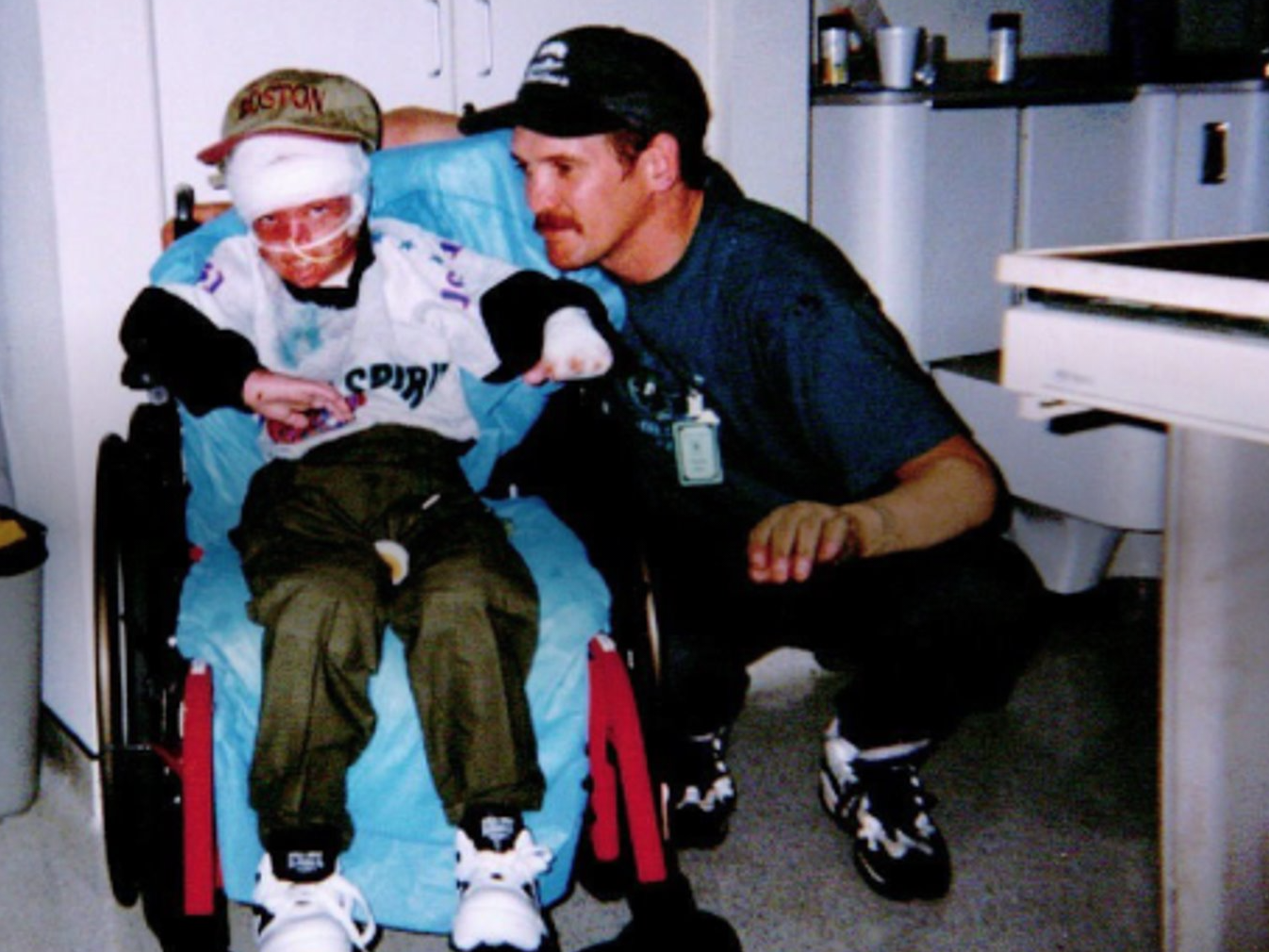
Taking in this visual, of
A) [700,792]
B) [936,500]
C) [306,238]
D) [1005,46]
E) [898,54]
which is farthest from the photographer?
[1005,46]

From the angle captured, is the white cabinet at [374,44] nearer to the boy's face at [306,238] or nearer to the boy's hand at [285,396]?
the boy's face at [306,238]

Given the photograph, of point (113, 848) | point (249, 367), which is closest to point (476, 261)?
point (249, 367)

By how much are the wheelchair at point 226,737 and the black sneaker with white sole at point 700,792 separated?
0.86 ft

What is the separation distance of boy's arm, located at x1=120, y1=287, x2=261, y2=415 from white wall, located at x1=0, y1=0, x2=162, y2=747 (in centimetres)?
32

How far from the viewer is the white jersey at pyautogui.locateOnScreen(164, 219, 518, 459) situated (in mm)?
1678

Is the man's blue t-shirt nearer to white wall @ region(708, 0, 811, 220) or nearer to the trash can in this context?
white wall @ region(708, 0, 811, 220)

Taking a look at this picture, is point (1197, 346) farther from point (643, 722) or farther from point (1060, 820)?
point (1060, 820)

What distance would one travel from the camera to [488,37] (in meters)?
2.18

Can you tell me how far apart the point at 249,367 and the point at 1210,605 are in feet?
3.34

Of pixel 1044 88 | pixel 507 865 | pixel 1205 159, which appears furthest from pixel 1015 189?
pixel 507 865

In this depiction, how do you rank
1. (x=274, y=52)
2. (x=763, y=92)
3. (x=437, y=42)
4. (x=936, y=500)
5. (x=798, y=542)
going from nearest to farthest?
(x=798, y=542)
(x=936, y=500)
(x=274, y=52)
(x=437, y=42)
(x=763, y=92)

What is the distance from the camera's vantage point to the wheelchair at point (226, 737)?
55.4 inches

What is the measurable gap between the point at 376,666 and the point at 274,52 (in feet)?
3.33

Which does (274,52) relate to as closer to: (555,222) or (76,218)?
(76,218)
